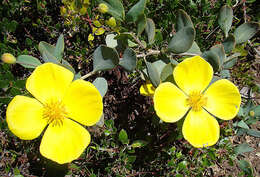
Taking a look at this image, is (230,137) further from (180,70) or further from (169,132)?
(180,70)

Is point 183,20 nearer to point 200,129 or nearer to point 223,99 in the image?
point 223,99

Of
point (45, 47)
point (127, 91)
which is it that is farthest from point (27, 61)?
point (127, 91)

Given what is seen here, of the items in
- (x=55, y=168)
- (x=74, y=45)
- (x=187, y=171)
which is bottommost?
(x=187, y=171)

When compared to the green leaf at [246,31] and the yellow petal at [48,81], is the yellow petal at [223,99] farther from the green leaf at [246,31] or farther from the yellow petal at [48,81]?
the yellow petal at [48,81]

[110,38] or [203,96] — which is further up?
[110,38]

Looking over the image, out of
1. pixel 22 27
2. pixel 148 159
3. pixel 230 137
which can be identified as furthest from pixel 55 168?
pixel 230 137

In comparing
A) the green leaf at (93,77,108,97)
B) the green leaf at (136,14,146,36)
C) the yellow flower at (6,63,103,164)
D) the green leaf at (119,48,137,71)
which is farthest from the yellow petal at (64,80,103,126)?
the green leaf at (136,14,146,36)
